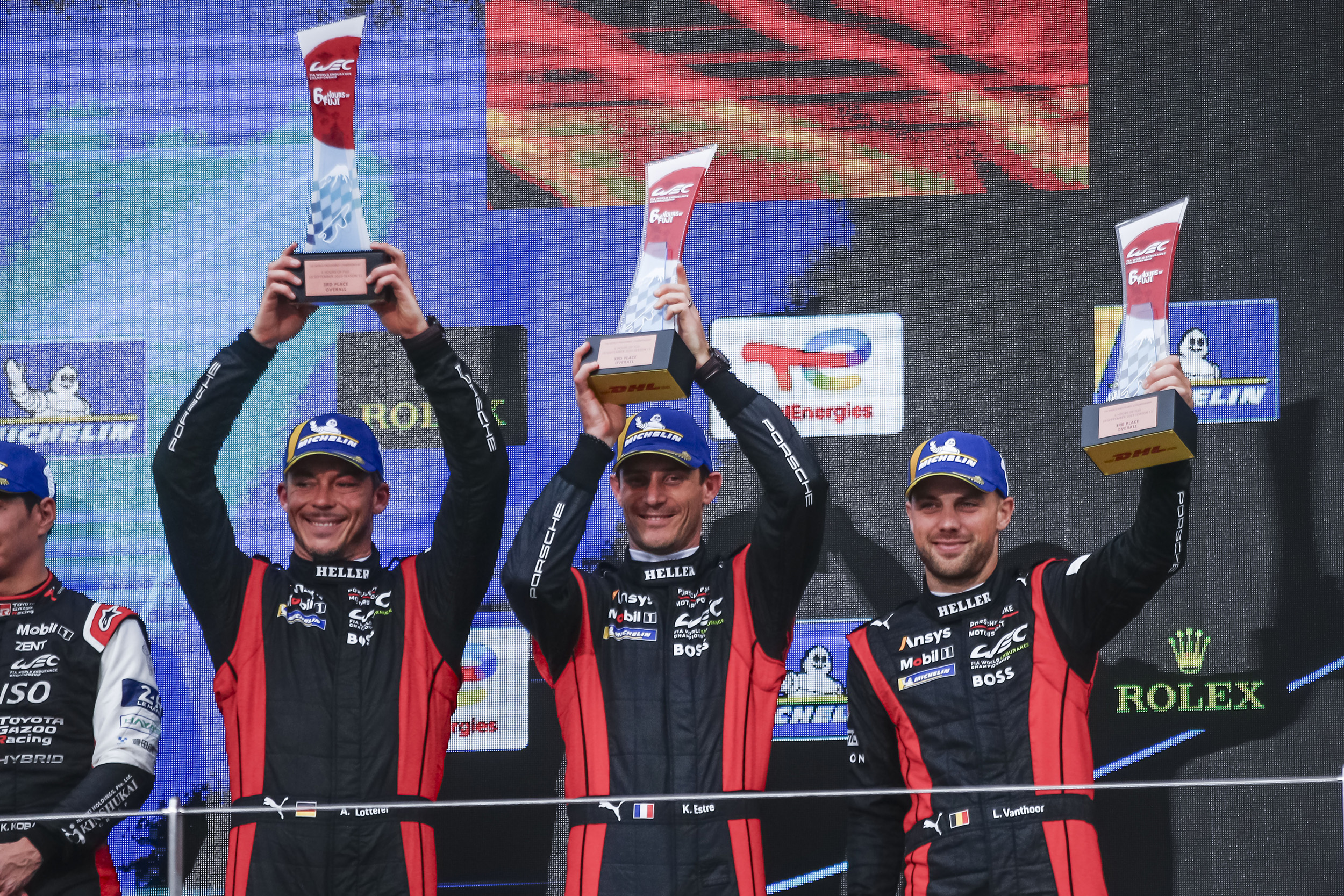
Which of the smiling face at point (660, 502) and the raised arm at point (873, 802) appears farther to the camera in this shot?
the smiling face at point (660, 502)

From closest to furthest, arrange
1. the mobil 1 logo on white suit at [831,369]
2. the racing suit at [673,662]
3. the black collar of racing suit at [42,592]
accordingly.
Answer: the racing suit at [673,662]
the black collar of racing suit at [42,592]
the mobil 1 logo on white suit at [831,369]

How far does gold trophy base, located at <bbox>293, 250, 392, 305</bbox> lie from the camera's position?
2.29m

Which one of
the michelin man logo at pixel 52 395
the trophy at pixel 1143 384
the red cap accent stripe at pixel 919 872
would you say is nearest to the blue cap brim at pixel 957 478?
the trophy at pixel 1143 384

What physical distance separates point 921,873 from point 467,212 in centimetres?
185

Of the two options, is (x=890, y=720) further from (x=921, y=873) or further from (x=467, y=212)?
(x=467, y=212)

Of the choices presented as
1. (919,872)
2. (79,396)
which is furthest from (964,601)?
(79,396)

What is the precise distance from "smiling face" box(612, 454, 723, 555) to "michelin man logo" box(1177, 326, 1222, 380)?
1267mm

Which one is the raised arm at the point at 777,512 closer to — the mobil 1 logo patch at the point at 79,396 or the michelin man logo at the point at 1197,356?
the michelin man logo at the point at 1197,356

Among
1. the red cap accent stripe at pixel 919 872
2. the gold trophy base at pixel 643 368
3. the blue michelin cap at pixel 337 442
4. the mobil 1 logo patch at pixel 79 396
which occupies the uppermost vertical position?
the mobil 1 logo patch at pixel 79 396

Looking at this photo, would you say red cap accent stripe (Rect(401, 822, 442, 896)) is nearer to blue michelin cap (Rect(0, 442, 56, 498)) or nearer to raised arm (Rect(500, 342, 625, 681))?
raised arm (Rect(500, 342, 625, 681))

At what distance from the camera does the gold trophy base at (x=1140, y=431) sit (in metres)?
1.99

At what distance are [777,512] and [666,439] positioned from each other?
0.27 meters

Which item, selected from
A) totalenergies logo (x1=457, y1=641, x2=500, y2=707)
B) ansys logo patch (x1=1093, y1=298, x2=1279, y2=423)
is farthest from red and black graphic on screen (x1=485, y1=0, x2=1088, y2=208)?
totalenergies logo (x1=457, y1=641, x2=500, y2=707)

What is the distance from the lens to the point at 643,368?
6.88ft
